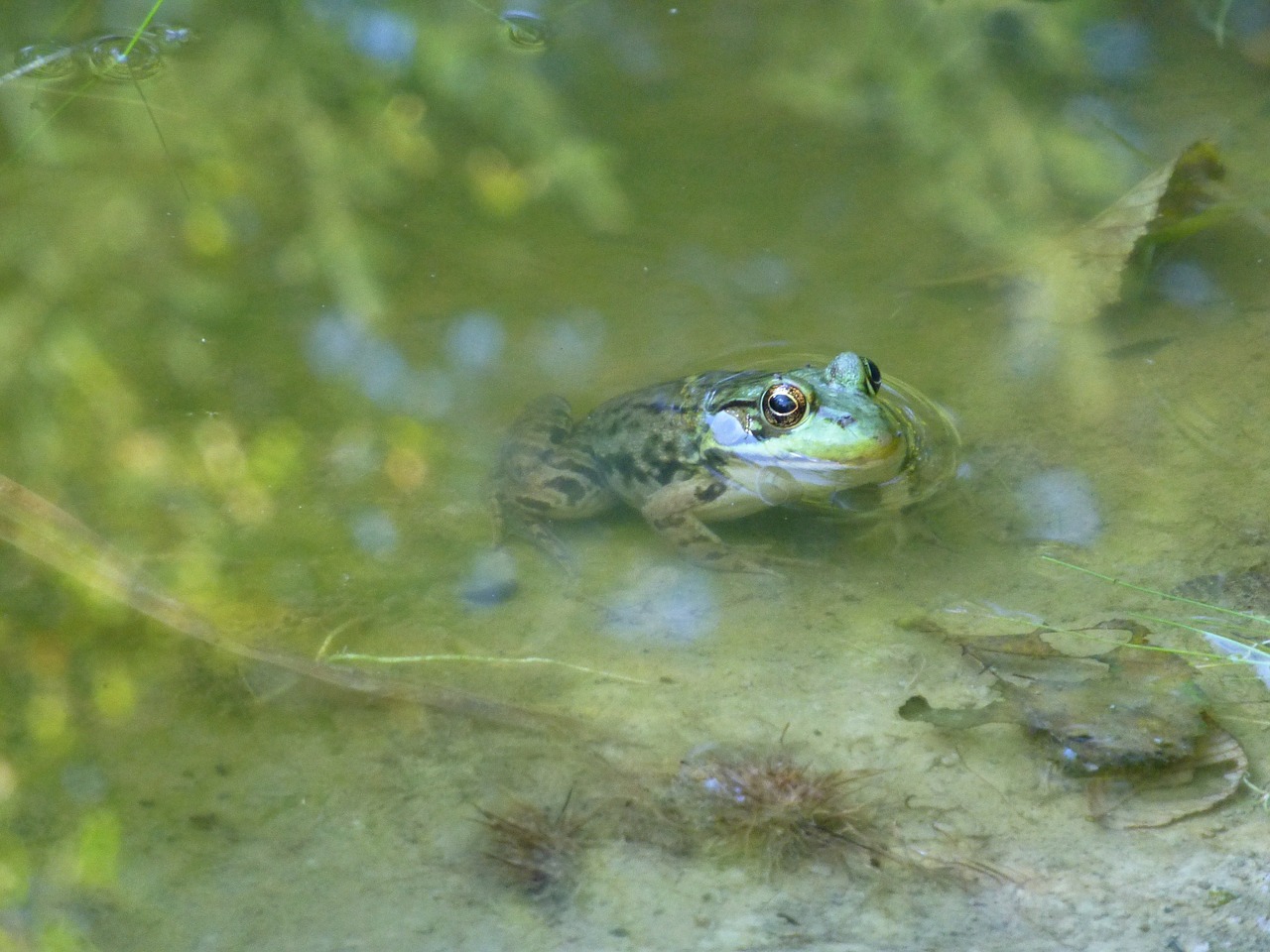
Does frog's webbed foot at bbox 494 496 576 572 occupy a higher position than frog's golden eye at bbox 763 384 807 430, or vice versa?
frog's golden eye at bbox 763 384 807 430

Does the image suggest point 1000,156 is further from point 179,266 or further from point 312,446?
point 179,266

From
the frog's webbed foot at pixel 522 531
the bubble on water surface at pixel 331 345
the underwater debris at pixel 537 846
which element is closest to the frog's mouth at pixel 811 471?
the frog's webbed foot at pixel 522 531

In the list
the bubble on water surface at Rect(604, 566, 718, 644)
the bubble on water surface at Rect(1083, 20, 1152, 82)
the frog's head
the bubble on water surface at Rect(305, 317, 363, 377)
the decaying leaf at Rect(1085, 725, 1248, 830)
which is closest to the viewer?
the decaying leaf at Rect(1085, 725, 1248, 830)

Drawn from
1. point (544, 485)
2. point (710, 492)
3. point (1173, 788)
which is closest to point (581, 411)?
point (544, 485)

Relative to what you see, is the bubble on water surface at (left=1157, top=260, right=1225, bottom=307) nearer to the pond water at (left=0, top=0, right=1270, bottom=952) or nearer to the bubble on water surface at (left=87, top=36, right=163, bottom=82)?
the pond water at (left=0, top=0, right=1270, bottom=952)

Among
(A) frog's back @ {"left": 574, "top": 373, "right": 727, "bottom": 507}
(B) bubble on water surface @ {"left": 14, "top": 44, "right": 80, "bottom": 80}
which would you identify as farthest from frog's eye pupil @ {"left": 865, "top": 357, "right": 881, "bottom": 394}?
(B) bubble on water surface @ {"left": 14, "top": 44, "right": 80, "bottom": 80}

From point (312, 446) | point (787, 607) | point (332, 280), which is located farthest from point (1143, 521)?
point (332, 280)

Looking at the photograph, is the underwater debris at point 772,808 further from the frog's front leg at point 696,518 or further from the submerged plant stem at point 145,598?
the frog's front leg at point 696,518
